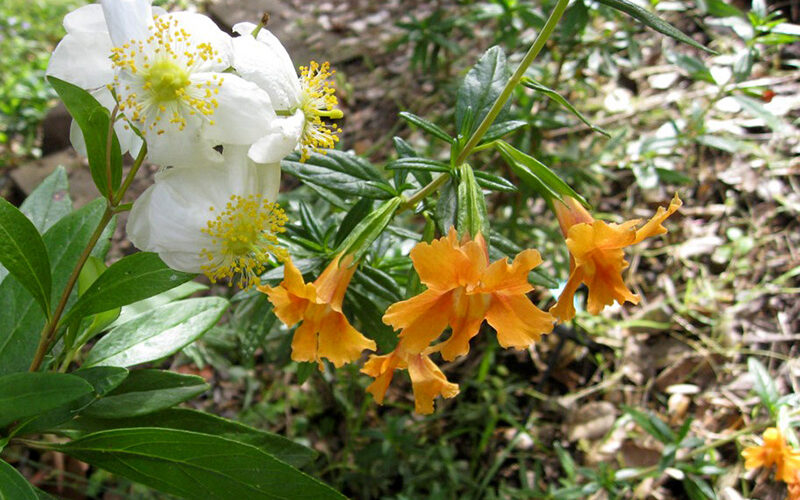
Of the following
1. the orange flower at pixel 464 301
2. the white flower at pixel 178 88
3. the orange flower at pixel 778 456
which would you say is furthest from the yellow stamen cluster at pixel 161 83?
the orange flower at pixel 778 456

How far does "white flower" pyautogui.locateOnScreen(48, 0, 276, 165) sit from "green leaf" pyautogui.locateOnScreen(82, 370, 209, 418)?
503 millimetres

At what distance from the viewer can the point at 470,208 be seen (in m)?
0.90

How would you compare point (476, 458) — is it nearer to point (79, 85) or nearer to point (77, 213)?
point (77, 213)

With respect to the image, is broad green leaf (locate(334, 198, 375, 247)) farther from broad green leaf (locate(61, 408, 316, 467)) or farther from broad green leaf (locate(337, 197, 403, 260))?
broad green leaf (locate(61, 408, 316, 467))

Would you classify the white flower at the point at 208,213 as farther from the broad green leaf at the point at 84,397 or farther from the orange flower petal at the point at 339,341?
the broad green leaf at the point at 84,397

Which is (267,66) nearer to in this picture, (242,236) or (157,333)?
(242,236)

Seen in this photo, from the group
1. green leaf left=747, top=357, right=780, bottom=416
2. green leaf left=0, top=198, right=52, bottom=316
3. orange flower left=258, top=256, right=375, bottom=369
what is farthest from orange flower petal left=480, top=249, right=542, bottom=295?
green leaf left=747, top=357, right=780, bottom=416

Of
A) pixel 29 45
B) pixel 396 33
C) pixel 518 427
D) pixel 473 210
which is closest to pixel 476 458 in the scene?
pixel 518 427

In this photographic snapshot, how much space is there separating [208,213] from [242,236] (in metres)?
0.06

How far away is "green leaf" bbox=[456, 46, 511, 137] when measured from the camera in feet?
3.76

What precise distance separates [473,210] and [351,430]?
1.23 m

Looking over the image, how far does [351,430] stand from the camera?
1.94m

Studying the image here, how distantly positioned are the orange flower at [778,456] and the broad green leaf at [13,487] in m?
1.41

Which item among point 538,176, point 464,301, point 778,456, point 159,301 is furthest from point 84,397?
point 778,456
